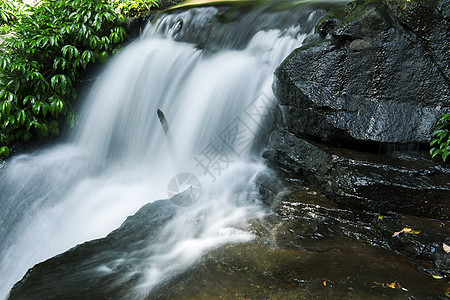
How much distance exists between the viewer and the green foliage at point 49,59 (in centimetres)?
545

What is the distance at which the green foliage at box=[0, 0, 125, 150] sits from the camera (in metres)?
5.45

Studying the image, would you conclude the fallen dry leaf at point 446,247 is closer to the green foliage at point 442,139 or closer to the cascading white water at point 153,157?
the green foliage at point 442,139

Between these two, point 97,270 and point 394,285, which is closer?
point 394,285

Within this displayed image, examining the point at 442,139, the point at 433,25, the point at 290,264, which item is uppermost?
the point at 433,25

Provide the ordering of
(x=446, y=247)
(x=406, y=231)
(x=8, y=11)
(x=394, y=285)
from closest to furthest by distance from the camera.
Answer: (x=394, y=285), (x=446, y=247), (x=406, y=231), (x=8, y=11)

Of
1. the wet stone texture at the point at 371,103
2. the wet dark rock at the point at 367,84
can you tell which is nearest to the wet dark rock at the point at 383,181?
the wet stone texture at the point at 371,103

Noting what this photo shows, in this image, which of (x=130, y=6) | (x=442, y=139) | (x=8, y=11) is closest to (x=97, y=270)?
(x=442, y=139)

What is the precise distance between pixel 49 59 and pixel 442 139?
19.8 ft

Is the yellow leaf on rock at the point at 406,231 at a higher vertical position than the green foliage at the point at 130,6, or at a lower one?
lower

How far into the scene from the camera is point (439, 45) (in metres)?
3.40

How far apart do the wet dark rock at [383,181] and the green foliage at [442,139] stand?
0.11 metres

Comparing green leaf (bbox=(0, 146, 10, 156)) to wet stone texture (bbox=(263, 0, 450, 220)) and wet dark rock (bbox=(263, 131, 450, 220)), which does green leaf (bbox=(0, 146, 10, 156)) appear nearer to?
wet stone texture (bbox=(263, 0, 450, 220))

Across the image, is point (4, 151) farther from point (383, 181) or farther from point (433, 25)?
→ point (433, 25)

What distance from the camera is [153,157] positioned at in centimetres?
511
